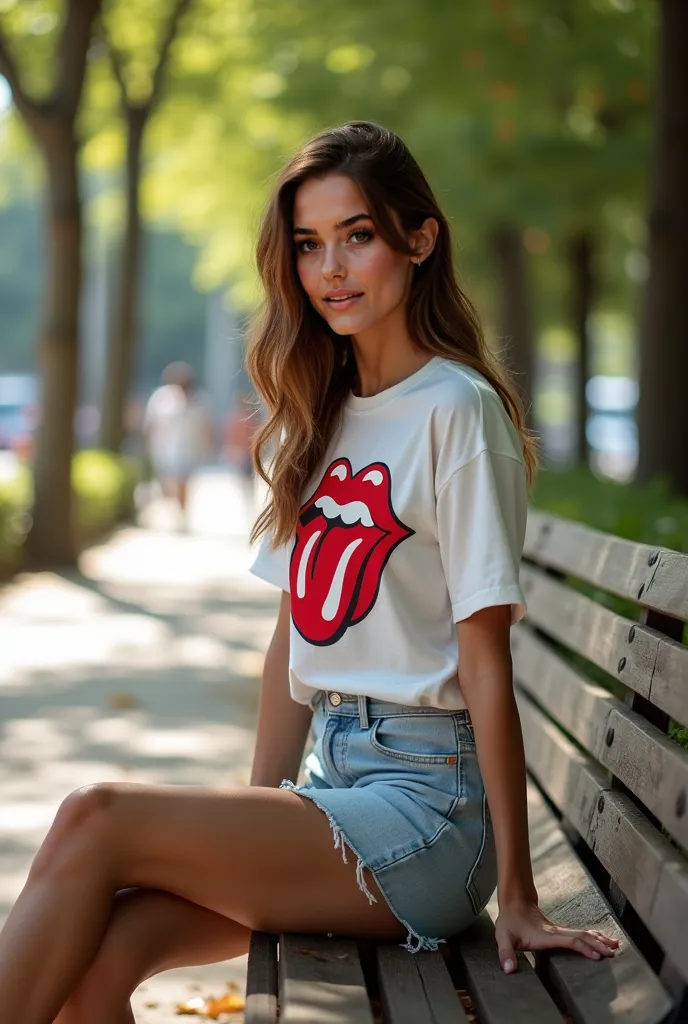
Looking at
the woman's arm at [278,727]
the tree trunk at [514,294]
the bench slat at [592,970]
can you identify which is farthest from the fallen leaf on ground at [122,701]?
the tree trunk at [514,294]

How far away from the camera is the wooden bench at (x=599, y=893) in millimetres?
2381

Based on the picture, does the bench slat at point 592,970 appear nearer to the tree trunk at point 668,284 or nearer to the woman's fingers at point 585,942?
the woman's fingers at point 585,942

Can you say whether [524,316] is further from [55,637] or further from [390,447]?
[390,447]

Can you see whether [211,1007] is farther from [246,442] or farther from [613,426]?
[613,426]

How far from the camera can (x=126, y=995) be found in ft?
8.58

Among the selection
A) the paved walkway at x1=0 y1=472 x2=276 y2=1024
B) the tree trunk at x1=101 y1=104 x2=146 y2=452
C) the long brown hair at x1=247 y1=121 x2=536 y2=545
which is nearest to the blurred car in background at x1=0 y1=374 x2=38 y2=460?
the tree trunk at x1=101 y1=104 x2=146 y2=452

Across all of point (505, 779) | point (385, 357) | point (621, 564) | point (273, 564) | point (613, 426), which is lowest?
point (505, 779)

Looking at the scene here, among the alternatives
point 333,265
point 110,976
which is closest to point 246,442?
point 333,265

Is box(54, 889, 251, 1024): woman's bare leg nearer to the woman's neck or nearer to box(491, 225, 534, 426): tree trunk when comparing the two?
the woman's neck

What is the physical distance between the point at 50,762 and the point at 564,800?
10.00ft

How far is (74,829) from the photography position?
8.56 ft

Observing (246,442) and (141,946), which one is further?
(246,442)

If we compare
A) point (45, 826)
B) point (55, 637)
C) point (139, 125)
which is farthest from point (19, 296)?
point (45, 826)

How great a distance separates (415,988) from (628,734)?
0.65 metres
